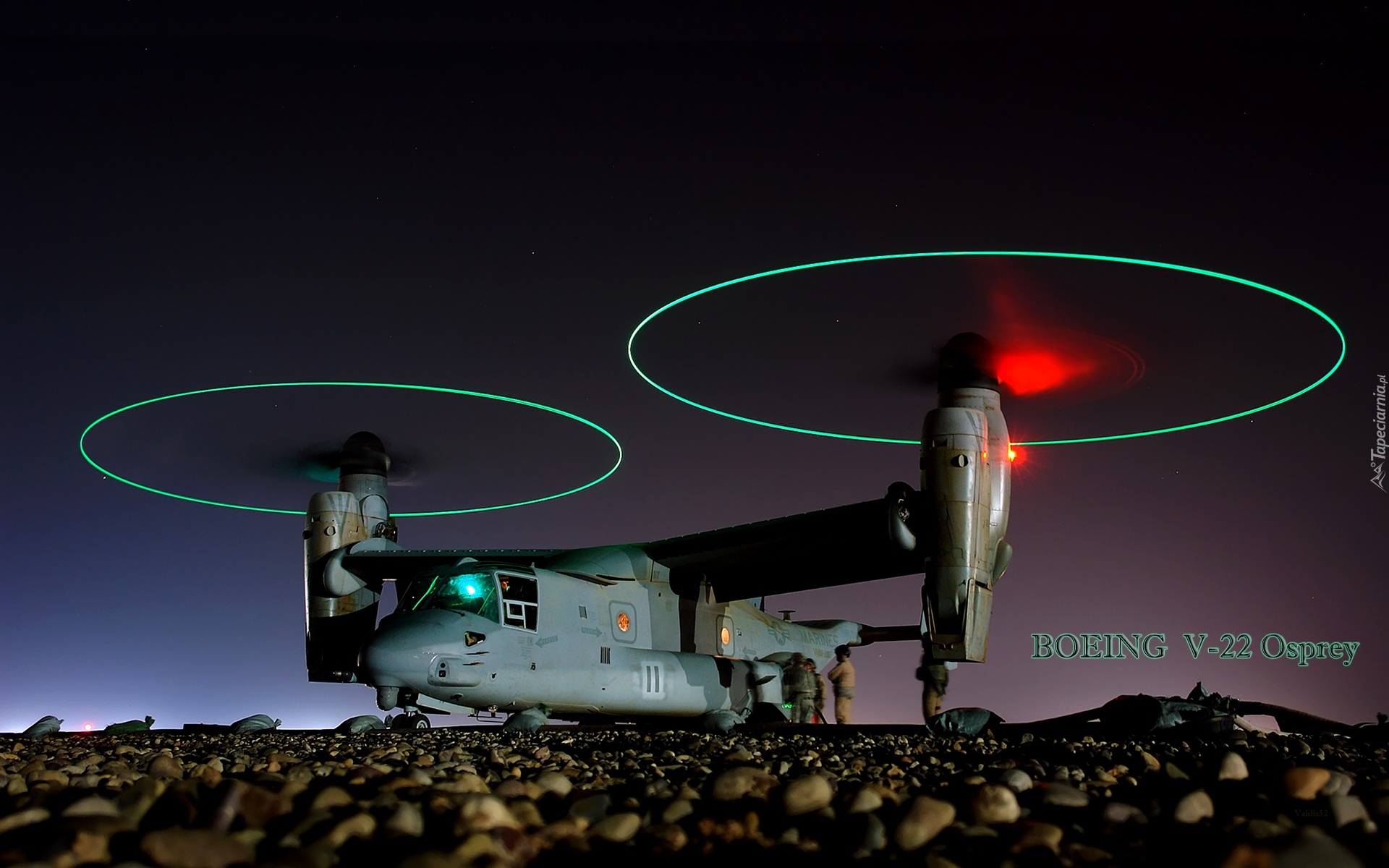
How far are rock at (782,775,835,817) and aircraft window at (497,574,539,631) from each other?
9.81 metres

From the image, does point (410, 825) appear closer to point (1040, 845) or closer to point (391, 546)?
point (1040, 845)

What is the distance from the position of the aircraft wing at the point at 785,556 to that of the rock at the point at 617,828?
36.1 feet

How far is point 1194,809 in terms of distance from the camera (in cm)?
271

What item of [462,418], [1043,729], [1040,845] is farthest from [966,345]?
[1040,845]

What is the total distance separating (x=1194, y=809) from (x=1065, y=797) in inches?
14.8

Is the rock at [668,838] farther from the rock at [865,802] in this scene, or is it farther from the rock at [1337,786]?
the rock at [1337,786]

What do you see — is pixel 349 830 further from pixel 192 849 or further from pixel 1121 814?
pixel 1121 814

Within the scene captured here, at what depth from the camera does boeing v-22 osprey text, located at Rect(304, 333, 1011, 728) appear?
1204 centimetres

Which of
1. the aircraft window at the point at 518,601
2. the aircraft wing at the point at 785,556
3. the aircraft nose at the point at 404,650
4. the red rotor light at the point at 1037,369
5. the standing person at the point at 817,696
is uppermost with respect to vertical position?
the red rotor light at the point at 1037,369

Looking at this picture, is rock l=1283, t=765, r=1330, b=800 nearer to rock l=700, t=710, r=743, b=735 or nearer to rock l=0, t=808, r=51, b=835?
rock l=0, t=808, r=51, b=835

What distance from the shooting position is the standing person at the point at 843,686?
1880 cm

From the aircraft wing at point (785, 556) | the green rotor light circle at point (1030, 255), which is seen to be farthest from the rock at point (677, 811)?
the aircraft wing at point (785, 556)

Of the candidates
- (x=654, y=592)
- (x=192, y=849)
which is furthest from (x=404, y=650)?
(x=192, y=849)

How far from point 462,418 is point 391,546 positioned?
134 inches
